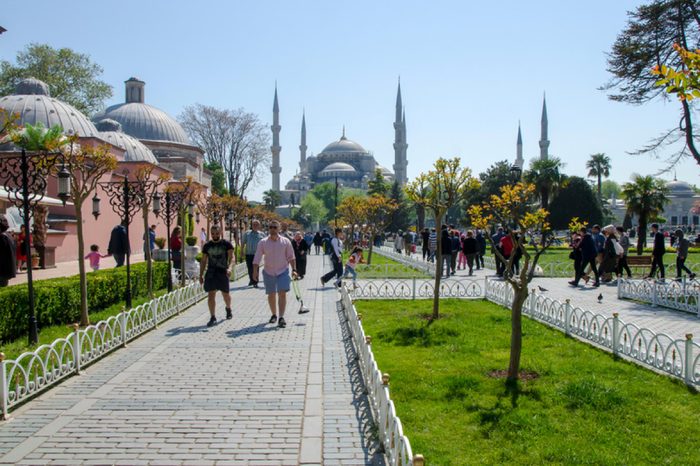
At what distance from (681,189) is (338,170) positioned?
60.1 meters

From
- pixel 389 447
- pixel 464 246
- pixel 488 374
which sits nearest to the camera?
pixel 389 447

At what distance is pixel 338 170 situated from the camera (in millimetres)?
116250

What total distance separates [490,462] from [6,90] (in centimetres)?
4040

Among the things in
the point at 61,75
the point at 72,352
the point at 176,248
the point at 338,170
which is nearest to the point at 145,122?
the point at 61,75

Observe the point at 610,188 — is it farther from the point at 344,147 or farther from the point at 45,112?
the point at 45,112

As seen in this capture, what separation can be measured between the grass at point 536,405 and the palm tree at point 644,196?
25787 mm

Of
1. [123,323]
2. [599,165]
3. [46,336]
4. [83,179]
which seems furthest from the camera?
[599,165]

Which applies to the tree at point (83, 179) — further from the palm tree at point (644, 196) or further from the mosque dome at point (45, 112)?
the palm tree at point (644, 196)

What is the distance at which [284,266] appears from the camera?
8.95m

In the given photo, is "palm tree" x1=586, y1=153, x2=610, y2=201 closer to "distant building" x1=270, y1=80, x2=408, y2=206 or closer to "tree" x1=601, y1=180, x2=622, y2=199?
"distant building" x1=270, y1=80, x2=408, y2=206

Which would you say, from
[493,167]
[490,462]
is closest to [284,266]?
[490,462]

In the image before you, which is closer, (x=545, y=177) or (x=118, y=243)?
(x=118, y=243)

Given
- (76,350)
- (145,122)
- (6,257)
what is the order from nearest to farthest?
(76,350), (6,257), (145,122)

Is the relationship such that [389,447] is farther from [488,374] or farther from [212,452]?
[488,374]
